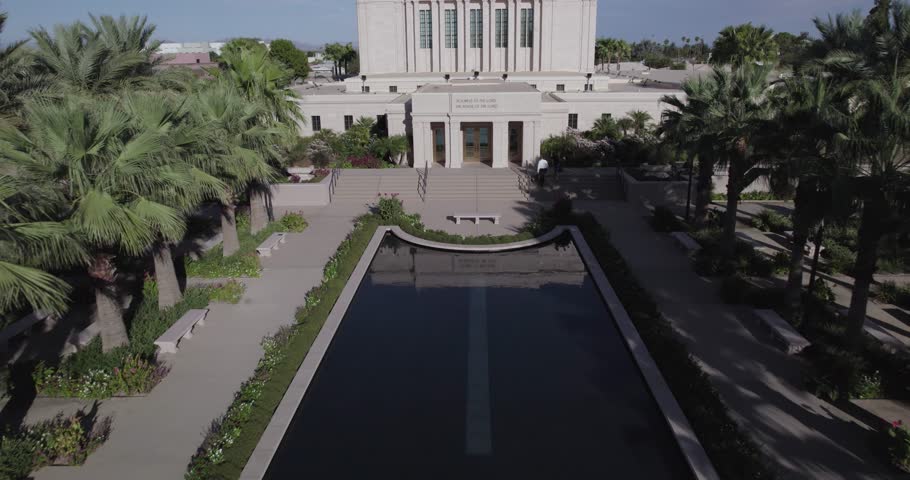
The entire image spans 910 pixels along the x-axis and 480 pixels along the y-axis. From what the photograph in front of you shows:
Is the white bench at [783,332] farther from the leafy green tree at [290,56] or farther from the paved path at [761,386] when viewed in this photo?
the leafy green tree at [290,56]

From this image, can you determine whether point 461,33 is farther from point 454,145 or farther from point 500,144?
point 500,144

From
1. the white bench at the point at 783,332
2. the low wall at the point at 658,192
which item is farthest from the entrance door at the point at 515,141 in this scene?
the white bench at the point at 783,332

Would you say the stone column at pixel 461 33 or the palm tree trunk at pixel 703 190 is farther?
the stone column at pixel 461 33

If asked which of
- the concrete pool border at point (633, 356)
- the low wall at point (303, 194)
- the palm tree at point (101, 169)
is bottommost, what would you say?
the concrete pool border at point (633, 356)

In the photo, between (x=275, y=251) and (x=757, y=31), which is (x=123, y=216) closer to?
(x=275, y=251)

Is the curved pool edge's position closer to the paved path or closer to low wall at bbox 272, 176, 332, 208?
the paved path

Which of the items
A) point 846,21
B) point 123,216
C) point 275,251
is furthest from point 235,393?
point 846,21
